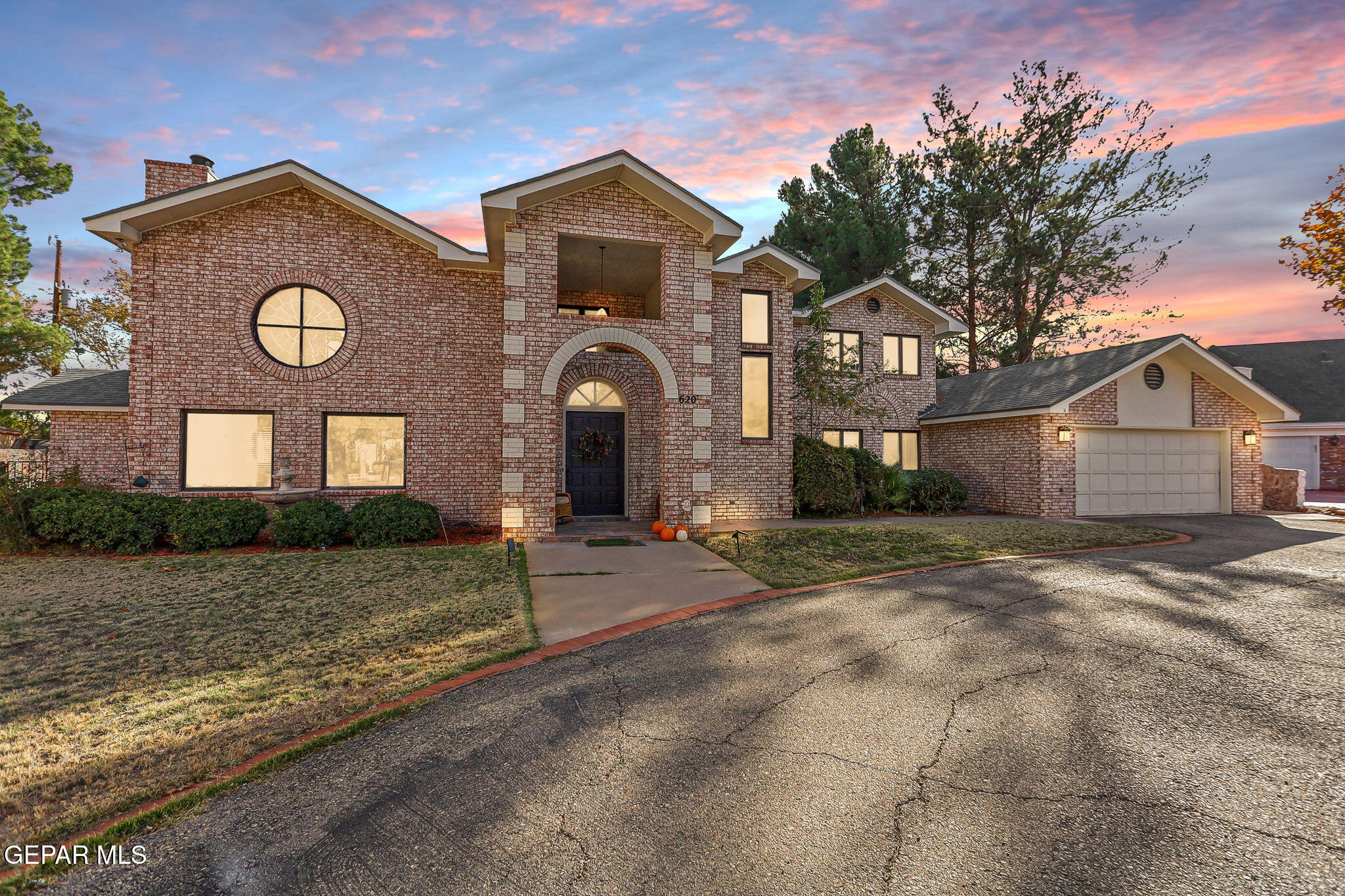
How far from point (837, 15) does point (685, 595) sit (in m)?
9.41

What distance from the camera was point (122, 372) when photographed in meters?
11.8

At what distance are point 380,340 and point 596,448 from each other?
490 centimetres

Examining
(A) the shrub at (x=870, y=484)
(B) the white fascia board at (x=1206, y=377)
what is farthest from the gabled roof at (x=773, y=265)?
(B) the white fascia board at (x=1206, y=377)

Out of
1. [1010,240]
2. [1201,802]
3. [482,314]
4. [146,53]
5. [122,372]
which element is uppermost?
[1010,240]

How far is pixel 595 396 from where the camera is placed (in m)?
12.9

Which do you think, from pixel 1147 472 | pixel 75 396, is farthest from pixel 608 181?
pixel 1147 472

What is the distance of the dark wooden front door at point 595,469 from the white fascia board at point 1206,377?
409 inches

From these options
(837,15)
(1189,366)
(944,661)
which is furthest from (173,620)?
(1189,366)

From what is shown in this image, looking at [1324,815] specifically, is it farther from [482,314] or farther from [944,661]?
[482,314]

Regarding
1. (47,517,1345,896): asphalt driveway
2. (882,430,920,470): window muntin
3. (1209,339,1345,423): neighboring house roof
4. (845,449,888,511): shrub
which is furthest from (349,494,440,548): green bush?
(1209,339,1345,423): neighboring house roof

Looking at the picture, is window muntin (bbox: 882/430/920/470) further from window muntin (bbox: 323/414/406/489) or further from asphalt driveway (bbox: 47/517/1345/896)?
window muntin (bbox: 323/414/406/489)

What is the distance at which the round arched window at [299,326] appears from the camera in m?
10.8

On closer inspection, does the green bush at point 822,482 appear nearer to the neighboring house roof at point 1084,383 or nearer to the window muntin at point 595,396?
the window muntin at point 595,396

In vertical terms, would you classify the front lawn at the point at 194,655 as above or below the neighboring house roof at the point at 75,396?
A: below
